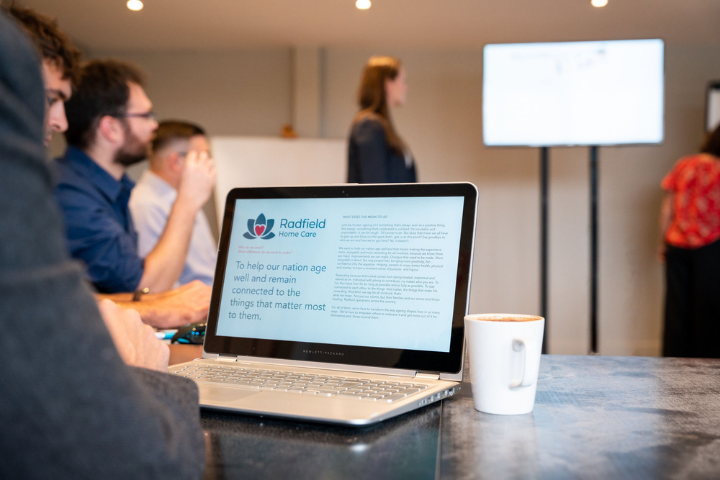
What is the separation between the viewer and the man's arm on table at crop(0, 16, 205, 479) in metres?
0.27

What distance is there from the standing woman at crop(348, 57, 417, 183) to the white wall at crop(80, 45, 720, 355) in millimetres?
1295

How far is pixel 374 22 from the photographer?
350 centimetres

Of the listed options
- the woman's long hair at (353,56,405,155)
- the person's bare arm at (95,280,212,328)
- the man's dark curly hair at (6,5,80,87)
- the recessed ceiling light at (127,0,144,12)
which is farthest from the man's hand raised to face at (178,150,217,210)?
the recessed ceiling light at (127,0,144,12)

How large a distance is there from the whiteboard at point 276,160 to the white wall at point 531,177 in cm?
21

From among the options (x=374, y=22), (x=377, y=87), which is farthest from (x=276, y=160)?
(x=377, y=87)

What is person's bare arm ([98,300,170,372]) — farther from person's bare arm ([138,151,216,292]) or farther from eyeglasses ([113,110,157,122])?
eyeglasses ([113,110,157,122])

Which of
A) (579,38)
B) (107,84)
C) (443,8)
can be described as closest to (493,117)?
(443,8)

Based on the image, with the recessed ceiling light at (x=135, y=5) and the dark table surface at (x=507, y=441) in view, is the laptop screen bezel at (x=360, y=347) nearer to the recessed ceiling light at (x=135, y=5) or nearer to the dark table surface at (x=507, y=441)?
the dark table surface at (x=507, y=441)

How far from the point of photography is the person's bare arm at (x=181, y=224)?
→ 1809 millimetres

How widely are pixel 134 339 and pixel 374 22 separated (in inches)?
127

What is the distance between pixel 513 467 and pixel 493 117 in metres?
2.95

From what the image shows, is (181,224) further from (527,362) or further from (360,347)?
(527,362)

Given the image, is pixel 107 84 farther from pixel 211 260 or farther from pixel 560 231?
pixel 560 231

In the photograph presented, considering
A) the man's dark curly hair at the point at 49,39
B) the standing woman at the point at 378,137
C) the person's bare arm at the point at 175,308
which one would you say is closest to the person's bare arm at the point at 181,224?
the man's dark curly hair at the point at 49,39
